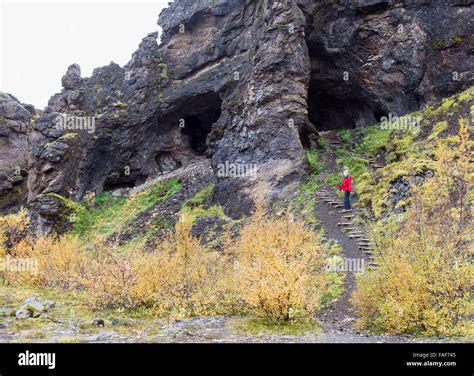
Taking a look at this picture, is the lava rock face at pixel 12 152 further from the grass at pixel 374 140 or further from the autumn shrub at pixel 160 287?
the grass at pixel 374 140

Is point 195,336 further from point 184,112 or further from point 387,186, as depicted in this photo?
point 184,112

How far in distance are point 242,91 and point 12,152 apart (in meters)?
25.2

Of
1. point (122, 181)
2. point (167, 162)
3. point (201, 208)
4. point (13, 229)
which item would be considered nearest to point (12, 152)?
point (122, 181)

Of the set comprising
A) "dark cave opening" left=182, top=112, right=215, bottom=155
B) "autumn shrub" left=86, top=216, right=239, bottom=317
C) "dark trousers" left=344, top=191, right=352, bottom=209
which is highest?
"dark cave opening" left=182, top=112, right=215, bottom=155

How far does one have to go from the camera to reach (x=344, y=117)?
34688 mm

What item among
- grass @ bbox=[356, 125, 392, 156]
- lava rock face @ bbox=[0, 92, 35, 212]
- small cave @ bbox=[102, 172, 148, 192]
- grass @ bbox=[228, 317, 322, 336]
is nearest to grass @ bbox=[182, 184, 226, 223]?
grass @ bbox=[356, 125, 392, 156]

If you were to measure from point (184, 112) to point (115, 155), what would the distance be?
7143mm

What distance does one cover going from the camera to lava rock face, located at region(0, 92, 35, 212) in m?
38.1

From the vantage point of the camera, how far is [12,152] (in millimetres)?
40281

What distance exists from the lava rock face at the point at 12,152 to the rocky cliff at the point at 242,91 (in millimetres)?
192

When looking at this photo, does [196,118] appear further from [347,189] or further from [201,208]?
[347,189]

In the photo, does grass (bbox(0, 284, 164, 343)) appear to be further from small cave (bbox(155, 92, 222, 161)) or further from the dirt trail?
small cave (bbox(155, 92, 222, 161))

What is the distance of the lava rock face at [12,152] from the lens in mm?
38125

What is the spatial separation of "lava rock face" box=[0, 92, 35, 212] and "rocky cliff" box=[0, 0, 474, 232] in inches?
7.6
